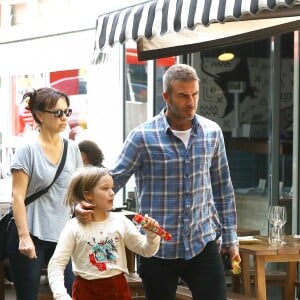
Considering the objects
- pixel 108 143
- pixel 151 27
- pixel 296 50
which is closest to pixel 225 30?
pixel 151 27

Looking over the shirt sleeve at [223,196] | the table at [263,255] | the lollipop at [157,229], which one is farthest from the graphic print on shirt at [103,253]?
the table at [263,255]

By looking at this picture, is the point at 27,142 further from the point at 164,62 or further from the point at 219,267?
the point at 164,62

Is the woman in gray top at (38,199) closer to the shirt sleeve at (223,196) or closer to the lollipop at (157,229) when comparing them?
the shirt sleeve at (223,196)

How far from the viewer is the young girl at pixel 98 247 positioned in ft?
17.6

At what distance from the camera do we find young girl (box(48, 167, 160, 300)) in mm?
5367

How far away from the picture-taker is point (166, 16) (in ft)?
22.3

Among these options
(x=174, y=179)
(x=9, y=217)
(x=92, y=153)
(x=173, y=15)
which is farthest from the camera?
(x=92, y=153)

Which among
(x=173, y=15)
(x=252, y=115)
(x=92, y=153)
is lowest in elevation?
(x=92, y=153)

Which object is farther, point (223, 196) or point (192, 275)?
point (223, 196)

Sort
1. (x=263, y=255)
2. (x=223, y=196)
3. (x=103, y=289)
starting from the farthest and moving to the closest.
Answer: (x=263, y=255) < (x=223, y=196) < (x=103, y=289)

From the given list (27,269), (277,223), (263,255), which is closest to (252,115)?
(277,223)

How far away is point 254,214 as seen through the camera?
11.2 metres

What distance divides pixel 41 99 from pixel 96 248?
1470mm

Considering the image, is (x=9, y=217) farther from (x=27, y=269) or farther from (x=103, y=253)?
(x=103, y=253)
